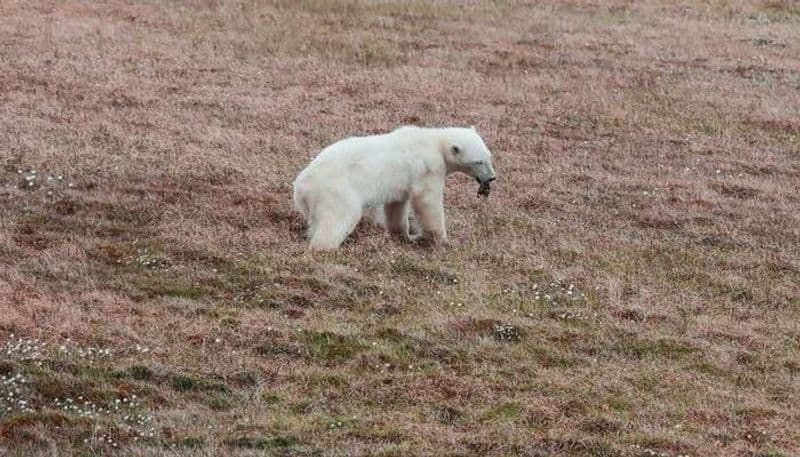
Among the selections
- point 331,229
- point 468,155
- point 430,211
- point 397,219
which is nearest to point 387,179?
point 430,211

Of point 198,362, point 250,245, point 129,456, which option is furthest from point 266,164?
point 129,456

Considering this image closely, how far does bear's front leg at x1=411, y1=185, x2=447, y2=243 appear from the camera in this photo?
1238 centimetres

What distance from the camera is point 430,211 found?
1238 cm

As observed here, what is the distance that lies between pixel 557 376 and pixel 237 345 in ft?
7.95

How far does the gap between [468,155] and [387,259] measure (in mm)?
1748

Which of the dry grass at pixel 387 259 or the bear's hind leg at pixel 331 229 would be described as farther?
the bear's hind leg at pixel 331 229

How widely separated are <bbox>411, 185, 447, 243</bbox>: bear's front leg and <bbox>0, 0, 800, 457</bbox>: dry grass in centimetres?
25

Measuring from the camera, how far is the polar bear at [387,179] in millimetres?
11562

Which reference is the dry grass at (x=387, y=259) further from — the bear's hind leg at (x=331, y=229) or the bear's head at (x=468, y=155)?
the bear's head at (x=468, y=155)

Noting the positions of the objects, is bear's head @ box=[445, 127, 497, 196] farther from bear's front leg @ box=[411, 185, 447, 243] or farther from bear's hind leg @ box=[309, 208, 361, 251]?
bear's hind leg @ box=[309, 208, 361, 251]

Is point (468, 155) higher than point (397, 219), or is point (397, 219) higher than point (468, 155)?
point (468, 155)

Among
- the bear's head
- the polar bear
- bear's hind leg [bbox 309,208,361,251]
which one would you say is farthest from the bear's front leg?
bear's hind leg [bbox 309,208,361,251]

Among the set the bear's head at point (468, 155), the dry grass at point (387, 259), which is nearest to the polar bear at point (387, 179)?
the bear's head at point (468, 155)

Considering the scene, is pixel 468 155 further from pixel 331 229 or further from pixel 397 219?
pixel 331 229
